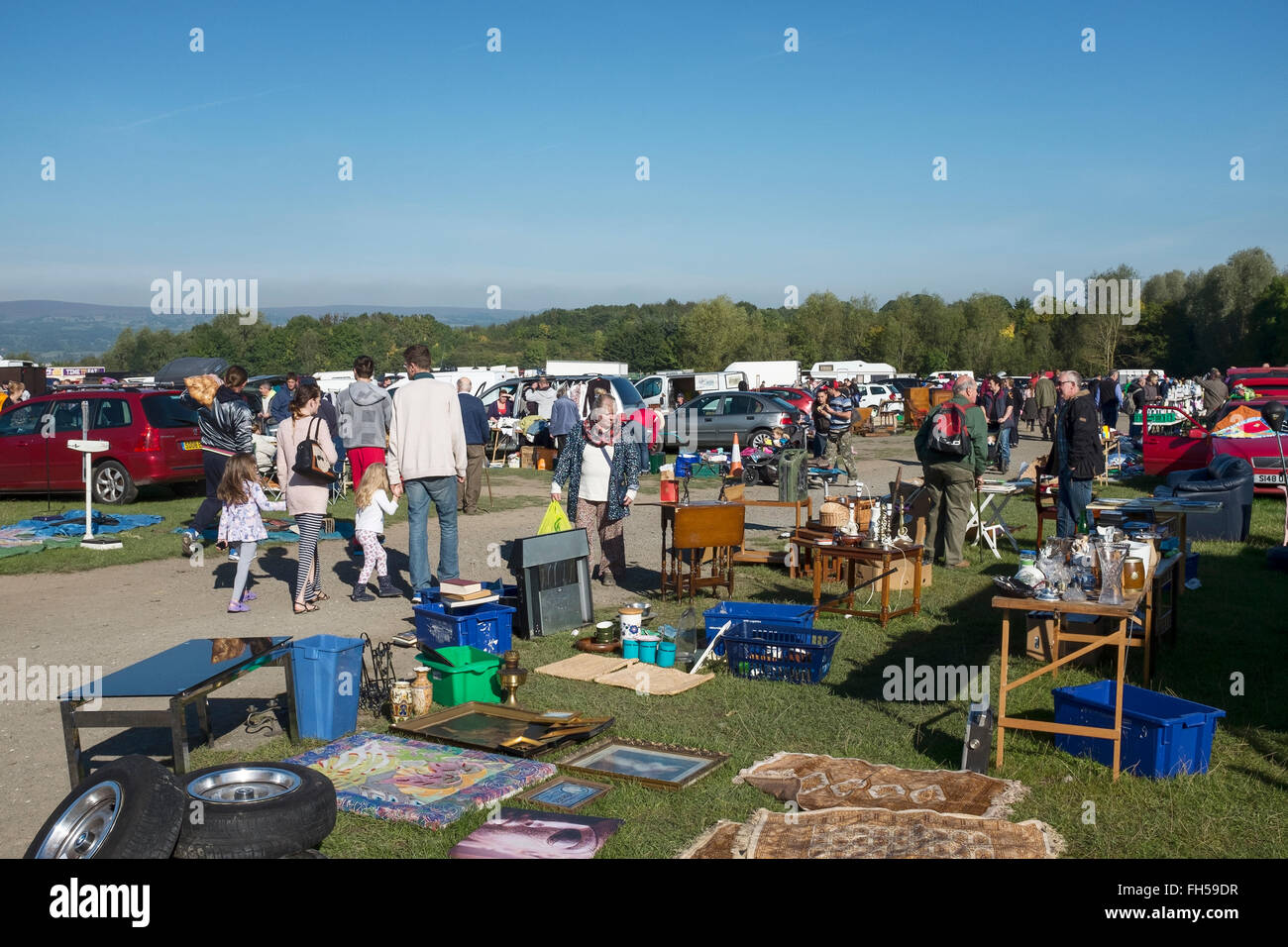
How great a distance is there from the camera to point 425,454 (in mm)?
8945

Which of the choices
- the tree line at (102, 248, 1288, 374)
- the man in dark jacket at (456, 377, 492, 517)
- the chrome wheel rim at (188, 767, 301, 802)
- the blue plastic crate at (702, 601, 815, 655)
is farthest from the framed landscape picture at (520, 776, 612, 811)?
the tree line at (102, 248, 1288, 374)

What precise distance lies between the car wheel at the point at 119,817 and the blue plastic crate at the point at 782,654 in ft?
13.9

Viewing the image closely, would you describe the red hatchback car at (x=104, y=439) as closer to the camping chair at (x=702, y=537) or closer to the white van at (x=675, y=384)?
the camping chair at (x=702, y=537)

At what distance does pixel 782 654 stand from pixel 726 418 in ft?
55.9

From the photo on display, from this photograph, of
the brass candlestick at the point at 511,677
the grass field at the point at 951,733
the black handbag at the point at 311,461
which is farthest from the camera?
the black handbag at the point at 311,461

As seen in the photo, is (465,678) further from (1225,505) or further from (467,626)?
(1225,505)

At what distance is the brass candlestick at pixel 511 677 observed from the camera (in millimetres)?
6750

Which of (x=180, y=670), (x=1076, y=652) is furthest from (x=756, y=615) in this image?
(x=180, y=670)

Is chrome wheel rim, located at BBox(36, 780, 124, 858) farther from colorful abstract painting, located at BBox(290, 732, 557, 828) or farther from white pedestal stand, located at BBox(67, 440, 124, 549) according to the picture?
white pedestal stand, located at BBox(67, 440, 124, 549)

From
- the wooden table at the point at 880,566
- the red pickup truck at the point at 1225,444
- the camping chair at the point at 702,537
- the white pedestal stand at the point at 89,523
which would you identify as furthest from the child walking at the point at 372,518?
the red pickup truck at the point at 1225,444

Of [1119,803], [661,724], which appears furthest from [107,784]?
[1119,803]

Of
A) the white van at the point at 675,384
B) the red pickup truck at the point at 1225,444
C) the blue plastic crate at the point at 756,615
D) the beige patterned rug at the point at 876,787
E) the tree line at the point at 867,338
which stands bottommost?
the beige patterned rug at the point at 876,787
